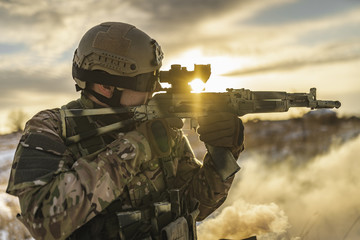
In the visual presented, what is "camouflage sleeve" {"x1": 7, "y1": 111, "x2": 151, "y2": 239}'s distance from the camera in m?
2.44

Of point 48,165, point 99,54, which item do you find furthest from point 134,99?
point 48,165

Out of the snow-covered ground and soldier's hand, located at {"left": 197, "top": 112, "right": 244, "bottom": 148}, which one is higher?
soldier's hand, located at {"left": 197, "top": 112, "right": 244, "bottom": 148}

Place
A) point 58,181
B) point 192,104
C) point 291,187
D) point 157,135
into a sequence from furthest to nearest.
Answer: point 291,187, point 192,104, point 157,135, point 58,181

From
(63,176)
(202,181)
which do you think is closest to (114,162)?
(63,176)

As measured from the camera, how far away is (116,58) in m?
3.13

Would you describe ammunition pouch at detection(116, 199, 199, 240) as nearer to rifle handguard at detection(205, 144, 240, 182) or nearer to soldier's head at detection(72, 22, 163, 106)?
rifle handguard at detection(205, 144, 240, 182)

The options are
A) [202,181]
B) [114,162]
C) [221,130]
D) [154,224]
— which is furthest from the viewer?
[202,181]

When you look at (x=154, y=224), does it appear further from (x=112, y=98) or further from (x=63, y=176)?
(x=112, y=98)

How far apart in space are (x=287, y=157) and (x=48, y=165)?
1183 centimetres

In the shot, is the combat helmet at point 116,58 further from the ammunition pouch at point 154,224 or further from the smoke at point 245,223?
the smoke at point 245,223

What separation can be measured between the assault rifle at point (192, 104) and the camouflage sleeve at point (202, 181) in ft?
0.52

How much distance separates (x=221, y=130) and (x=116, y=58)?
1.09 m

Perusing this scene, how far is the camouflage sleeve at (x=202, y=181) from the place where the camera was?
360 cm

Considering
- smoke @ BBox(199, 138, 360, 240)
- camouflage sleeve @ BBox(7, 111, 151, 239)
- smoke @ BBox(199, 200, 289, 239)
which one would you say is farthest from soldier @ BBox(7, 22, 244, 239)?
smoke @ BBox(199, 138, 360, 240)
